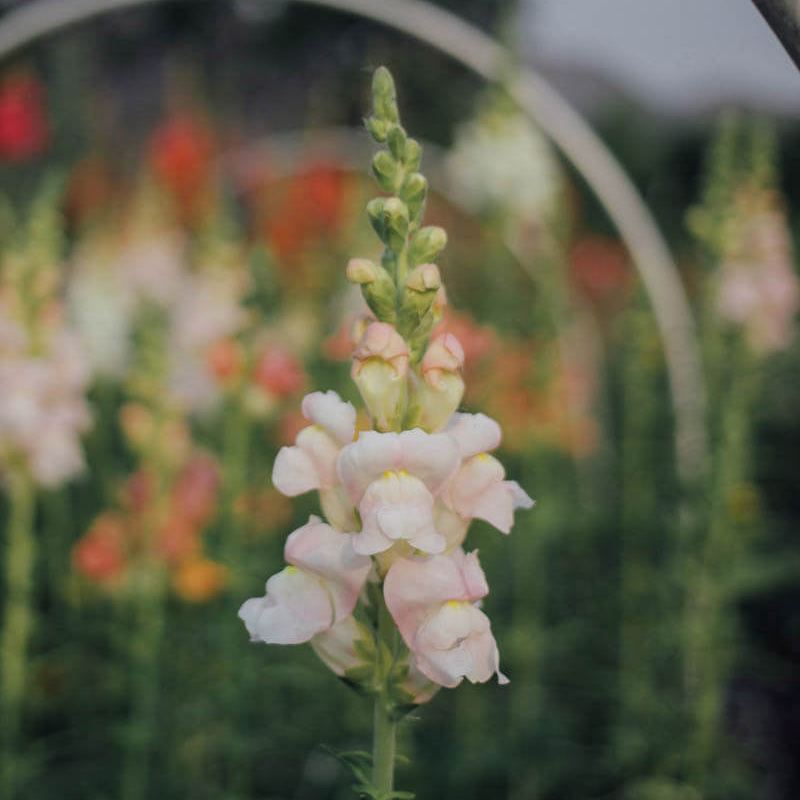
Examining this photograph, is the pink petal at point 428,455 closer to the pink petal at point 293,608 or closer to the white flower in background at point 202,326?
the pink petal at point 293,608

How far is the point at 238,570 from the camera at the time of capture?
2289 mm

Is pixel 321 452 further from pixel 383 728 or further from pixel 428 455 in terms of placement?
pixel 383 728

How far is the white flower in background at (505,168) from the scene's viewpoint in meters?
3.48

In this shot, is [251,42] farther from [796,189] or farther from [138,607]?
[138,607]

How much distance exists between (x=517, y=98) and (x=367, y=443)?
106 inches

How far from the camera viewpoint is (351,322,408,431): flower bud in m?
0.91

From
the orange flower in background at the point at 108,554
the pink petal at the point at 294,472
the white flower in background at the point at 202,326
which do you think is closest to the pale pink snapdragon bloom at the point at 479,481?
the pink petal at the point at 294,472

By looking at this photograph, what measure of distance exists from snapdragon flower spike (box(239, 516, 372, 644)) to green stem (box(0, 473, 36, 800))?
134 cm

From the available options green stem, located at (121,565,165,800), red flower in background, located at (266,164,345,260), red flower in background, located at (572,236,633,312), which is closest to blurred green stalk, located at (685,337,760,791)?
green stem, located at (121,565,165,800)

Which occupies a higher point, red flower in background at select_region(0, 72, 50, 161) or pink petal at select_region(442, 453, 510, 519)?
red flower in background at select_region(0, 72, 50, 161)

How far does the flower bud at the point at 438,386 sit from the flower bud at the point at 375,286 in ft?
0.16

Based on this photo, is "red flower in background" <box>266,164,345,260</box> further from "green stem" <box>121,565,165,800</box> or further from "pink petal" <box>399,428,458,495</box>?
"pink petal" <box>399,428,458,495</box>

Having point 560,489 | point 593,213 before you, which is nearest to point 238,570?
point 560,489

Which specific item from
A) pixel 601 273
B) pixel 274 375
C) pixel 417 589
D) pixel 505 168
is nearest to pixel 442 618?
pixel 417 589
